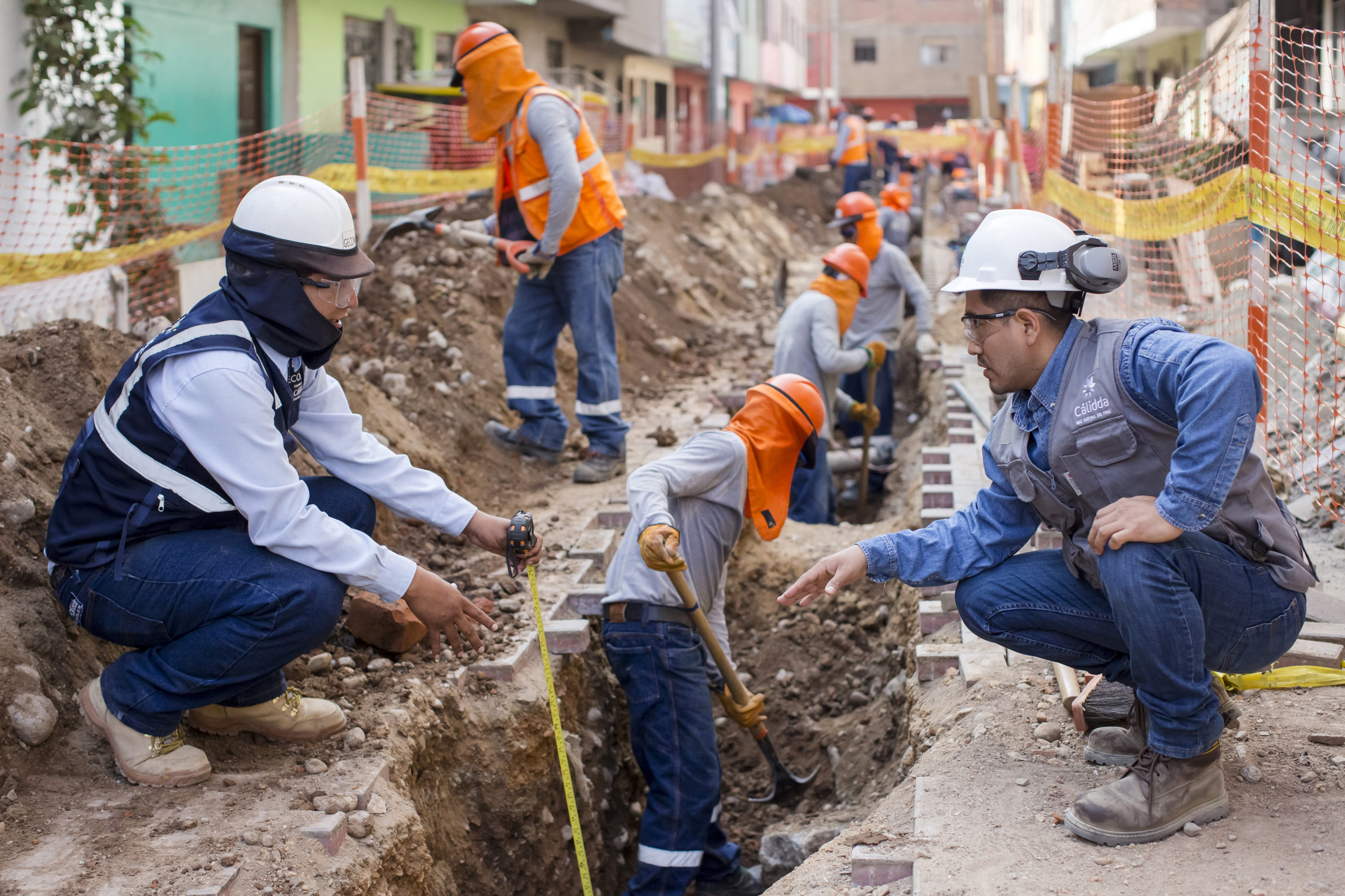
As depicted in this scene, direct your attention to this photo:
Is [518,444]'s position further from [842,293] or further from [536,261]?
[842,293]

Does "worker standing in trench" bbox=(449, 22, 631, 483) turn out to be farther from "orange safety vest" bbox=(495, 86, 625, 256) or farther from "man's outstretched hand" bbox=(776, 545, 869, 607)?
"man's outstretched hand" bbox=(776, 545, 869, 607)

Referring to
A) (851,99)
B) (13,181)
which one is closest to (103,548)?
(13,181)

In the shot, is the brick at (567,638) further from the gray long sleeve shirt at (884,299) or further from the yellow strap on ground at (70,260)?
the gray long sleeve shirt at (884,299)

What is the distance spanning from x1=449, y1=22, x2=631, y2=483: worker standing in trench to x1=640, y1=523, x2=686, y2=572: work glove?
2731 millimetres

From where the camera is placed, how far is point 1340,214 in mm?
4465

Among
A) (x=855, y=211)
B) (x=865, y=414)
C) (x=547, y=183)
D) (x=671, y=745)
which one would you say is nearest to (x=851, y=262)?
(x=865, y=414)

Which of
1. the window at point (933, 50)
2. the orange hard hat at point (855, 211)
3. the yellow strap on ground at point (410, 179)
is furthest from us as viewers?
the window at point (933, 50)

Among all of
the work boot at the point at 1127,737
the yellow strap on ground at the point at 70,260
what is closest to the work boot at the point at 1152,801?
the work boot at the point at 1127,737

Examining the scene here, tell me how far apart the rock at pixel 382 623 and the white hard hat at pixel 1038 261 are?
6.98 ft

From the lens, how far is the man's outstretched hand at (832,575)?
9.61 ft

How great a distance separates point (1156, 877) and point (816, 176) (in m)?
25.4

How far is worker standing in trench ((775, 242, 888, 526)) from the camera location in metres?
6.71

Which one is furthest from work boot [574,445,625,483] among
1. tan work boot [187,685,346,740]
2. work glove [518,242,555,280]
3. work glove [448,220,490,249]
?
tan work boot [187,685,346,740]

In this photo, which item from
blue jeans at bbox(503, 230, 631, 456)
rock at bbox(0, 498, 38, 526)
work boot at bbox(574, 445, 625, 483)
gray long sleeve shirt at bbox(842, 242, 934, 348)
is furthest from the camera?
gray long sleeve shirt at bbox(842, 242, 934, 348)
